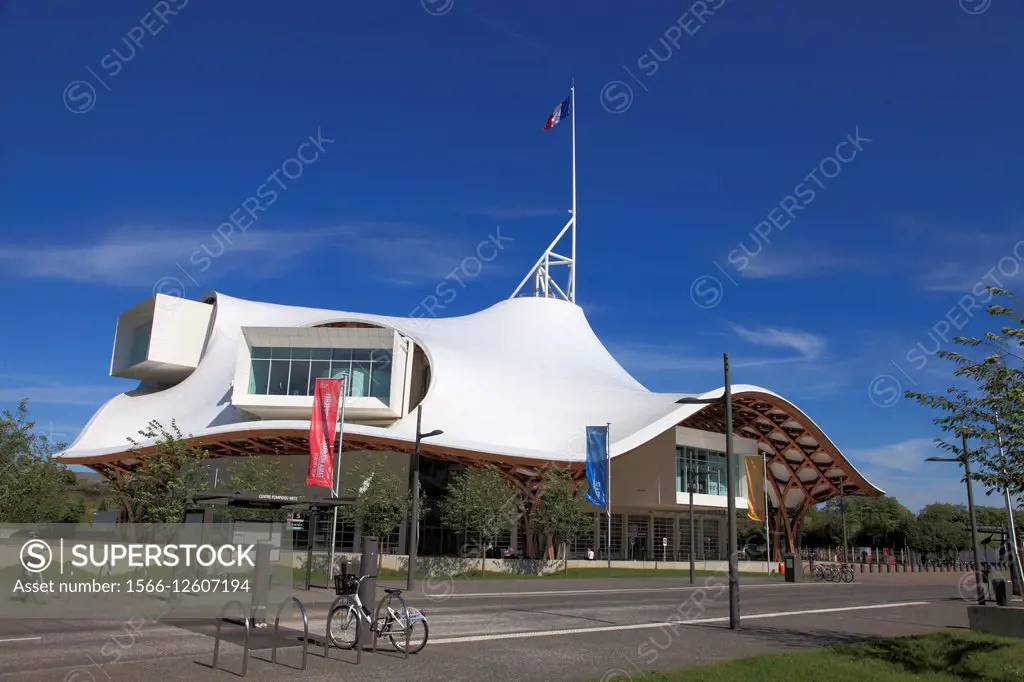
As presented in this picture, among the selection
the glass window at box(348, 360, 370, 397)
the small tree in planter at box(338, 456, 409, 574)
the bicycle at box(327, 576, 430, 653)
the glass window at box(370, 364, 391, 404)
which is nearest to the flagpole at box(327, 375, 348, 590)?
the glass window at box(348, 360, 370, 397)

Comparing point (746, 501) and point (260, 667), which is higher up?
point (746, 501)

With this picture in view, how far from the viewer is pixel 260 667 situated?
10812 mm

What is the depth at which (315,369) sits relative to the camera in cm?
4700

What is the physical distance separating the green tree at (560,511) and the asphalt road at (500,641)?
15775mm

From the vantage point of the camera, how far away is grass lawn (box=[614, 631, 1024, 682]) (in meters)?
10.8

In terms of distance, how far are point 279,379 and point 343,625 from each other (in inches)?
1416

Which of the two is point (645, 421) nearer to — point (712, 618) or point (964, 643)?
point (712, 618)

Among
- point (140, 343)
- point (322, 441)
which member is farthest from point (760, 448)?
point (140, 343)

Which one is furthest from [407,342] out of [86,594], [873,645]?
[873,645]

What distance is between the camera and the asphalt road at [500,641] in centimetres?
1059

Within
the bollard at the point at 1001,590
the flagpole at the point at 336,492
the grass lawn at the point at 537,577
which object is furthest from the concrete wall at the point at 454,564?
the bollard at the point at 1001,590

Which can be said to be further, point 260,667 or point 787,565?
point 787,565

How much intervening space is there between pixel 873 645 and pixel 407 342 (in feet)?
121

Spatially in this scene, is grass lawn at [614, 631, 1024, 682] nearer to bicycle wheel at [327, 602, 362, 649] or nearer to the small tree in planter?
bicycle wheel at [327, 602, 362, 649]
